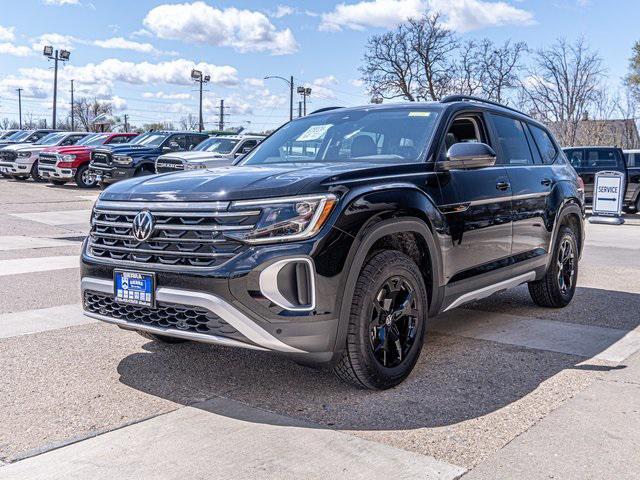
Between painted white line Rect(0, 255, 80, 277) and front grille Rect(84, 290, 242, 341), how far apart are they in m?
4.36

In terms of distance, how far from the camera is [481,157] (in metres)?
4.82

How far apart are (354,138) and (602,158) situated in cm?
1572

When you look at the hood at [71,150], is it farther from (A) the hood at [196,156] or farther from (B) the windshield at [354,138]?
(B) the windshield at [354,138]

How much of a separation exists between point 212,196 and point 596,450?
233cm

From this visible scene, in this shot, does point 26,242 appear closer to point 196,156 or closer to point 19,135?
point 196,156

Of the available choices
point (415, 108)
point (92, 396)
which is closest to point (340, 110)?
point (415, 108)

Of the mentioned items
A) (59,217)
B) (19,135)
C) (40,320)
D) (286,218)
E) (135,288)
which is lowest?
(40,320)

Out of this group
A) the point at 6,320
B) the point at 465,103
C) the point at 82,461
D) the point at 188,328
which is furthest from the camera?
the point at 6,320

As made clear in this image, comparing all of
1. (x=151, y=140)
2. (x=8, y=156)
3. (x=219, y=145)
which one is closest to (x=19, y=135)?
(x=8, y=156)

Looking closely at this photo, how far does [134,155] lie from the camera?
2019cm

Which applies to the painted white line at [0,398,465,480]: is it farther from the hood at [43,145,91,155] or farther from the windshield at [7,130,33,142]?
the windshield at [7,130,33,142]

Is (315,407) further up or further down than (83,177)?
further down

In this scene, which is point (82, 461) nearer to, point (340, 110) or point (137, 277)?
point (137, 277)

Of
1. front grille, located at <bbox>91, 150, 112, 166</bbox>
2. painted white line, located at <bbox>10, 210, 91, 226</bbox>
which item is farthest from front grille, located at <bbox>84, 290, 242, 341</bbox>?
front grille, located at <bbox>91, 150, 112, 166</bbox>
